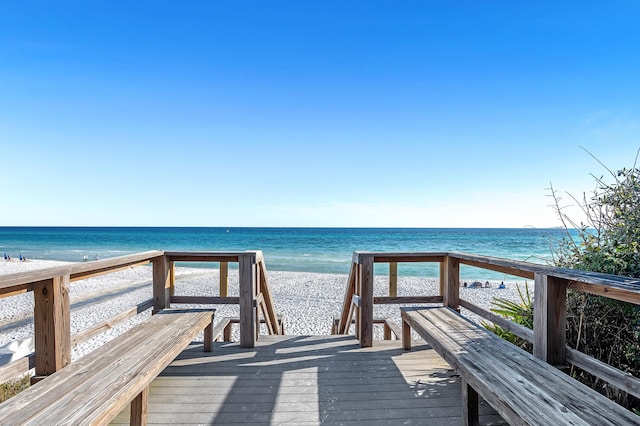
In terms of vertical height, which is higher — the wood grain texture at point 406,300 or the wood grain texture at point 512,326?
the wood grain texture at point 512,326

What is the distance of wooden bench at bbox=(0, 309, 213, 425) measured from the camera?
4.10ft

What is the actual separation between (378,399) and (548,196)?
2422 millimetres

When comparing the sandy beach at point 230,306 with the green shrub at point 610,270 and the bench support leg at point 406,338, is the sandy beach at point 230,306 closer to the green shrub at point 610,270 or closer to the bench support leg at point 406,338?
the bench support leg at point 406,338

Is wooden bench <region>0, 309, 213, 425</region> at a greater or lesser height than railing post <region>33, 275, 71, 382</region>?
lesser

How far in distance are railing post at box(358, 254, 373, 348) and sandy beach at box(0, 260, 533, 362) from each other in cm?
332

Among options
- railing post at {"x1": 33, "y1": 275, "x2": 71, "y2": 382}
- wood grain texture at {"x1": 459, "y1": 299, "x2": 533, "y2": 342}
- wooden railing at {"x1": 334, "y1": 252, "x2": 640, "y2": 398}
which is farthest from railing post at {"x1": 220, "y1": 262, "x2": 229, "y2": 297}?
wood grain texture at {"x1": 459, "y1": 299, "x2": 533, "y2": 342}

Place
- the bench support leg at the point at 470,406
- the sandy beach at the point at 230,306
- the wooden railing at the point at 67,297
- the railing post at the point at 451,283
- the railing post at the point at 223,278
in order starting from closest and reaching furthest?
the wooden railing at the point at 67,297
the bench support leg at the point at 470,406
the railing post at the point at 451,283
the railing post at the point at 223,278
the sandy beach at the point at 230,306

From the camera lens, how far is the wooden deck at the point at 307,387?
80.6 inches

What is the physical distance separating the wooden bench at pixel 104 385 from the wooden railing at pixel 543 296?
1692mm

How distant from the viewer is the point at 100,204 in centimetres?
4216

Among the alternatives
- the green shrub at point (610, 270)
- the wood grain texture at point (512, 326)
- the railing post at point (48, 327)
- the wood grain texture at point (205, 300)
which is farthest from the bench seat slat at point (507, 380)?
the railing post at point (48, 327)

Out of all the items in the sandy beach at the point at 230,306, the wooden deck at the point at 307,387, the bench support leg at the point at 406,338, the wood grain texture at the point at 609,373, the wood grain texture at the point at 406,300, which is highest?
the wood grain texture at the point at 609,373

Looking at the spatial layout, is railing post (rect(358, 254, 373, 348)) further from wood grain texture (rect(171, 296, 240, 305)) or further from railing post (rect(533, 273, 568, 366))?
railing post (rect(533, 273, 568, 366))

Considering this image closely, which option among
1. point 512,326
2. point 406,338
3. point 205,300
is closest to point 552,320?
point 512,326
